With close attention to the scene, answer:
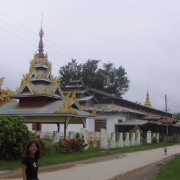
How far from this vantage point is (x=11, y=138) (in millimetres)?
18078

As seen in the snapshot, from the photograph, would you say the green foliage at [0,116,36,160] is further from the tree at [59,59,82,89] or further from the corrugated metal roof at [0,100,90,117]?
the tree at [59,59,82,89]

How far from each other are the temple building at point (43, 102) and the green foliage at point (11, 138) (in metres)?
8.47

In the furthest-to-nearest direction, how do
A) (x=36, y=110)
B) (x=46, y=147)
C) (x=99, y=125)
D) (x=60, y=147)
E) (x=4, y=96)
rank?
1. (x=99, y=125)
2. (x=4, y=96)
3. (x=36, y=110)
4. (x=60, y=147)
5. (x=46, y=147)

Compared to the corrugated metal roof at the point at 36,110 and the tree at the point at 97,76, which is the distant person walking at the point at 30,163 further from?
the tree at the point at 97,76

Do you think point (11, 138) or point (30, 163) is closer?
point (30, 163)

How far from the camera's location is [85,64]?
70.9 metres

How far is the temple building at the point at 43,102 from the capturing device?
2828 centimetres

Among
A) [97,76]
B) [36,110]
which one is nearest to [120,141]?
[36,110]

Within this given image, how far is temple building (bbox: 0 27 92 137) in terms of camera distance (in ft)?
92.8

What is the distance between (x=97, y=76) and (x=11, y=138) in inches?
2056

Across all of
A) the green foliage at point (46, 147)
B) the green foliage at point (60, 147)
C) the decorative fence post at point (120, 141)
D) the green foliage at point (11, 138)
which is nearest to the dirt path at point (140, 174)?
the green foliage at point (11, 138)

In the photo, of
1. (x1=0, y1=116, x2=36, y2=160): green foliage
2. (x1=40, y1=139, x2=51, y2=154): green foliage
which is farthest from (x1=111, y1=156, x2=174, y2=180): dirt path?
(x1=40, y1=139, x2=51, y2=154): green foliage

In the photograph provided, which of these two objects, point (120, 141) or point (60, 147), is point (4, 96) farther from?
point (60, 147)

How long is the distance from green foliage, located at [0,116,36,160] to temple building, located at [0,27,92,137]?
8474 mm
